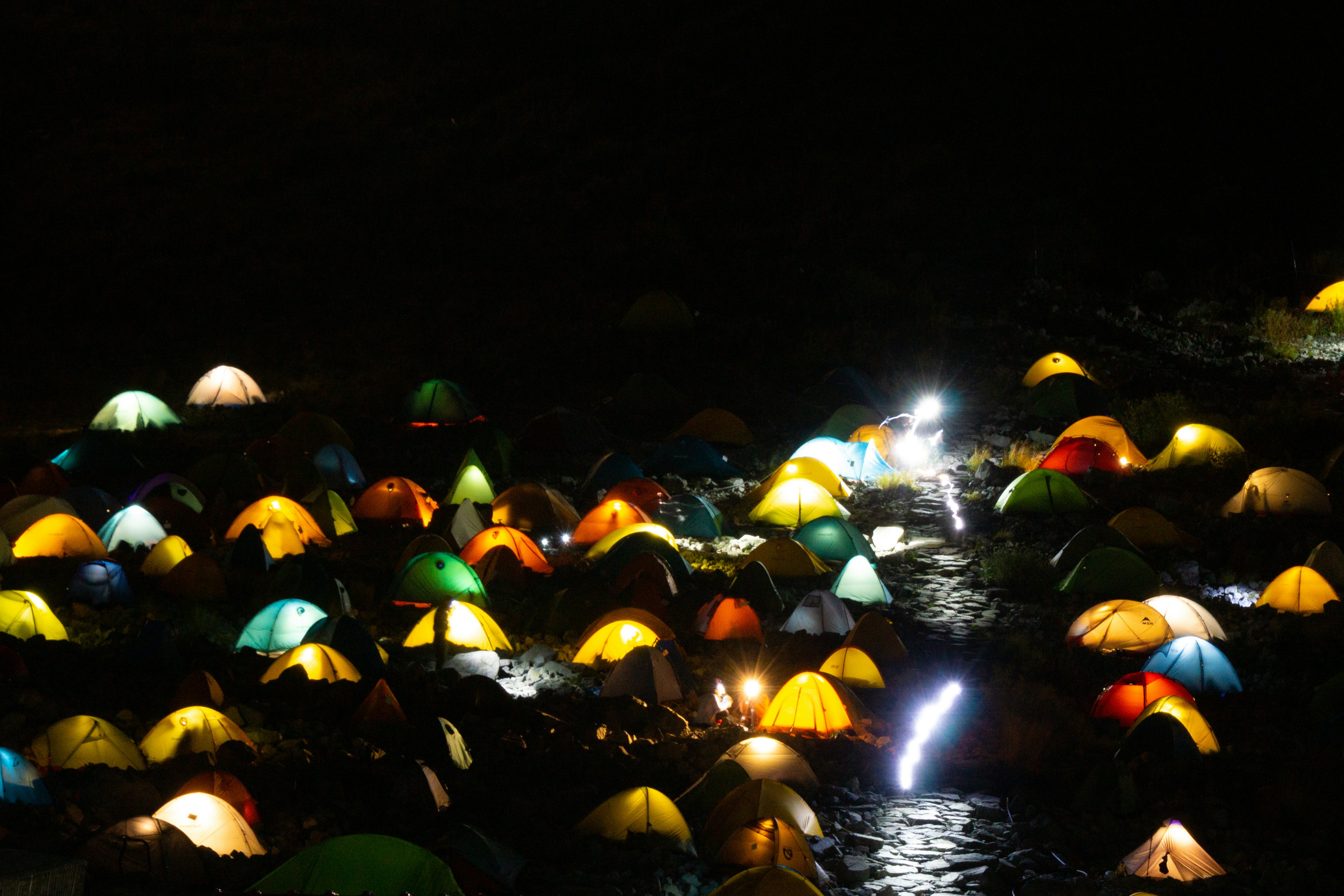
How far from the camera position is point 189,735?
989 cm

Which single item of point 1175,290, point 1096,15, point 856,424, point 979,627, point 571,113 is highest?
point 1096,15

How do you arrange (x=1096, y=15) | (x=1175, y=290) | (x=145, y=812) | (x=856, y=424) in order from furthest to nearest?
(x=1096, y=15) → (x=1175, y=290) → (x=856, y=424) → (x=145, y=812)

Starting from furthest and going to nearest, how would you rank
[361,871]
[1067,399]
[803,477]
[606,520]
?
[1067,399], [803,477], [606,520], [361,871]

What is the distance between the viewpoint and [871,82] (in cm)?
4375

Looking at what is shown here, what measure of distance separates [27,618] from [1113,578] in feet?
38.1

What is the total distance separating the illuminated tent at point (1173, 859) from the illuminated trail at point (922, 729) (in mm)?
2133

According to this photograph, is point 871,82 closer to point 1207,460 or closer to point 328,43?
point 328,43

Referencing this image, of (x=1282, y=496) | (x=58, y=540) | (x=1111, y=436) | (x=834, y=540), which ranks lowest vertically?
(x=834, y=540)

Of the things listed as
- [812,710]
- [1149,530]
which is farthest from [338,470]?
[1149,530]

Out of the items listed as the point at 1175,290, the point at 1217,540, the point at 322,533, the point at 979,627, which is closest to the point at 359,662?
the point at 322,533

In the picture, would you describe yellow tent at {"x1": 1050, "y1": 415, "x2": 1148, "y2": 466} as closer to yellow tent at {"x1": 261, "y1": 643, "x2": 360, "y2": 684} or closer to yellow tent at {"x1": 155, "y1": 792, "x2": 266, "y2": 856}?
yellow tent at {"x1": 261, "y1": 643, "x2": 360, "y2": 684}

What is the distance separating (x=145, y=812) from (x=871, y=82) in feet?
130

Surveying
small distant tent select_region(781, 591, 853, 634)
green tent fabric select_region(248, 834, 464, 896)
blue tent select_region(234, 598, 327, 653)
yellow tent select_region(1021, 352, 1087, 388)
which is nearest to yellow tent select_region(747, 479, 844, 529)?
small distant tent select_region(781, 591, 853, 634)

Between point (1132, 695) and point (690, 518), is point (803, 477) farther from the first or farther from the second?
point (1132, 695)
